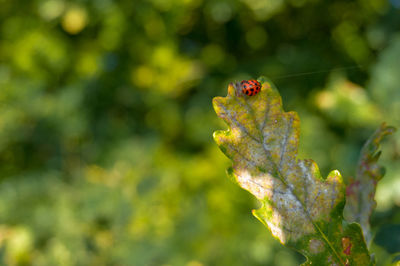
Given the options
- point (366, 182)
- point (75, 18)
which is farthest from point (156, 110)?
point (366, 182)

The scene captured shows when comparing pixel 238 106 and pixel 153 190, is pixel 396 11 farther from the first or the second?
pixel 238 106

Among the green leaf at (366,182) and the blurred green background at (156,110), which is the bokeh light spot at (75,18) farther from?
the green leaf at (366,182)

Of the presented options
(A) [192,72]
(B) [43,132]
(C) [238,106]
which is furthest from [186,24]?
(C) [238,106]

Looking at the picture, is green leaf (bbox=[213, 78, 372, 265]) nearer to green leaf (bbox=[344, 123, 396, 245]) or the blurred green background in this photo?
green leaf (bbox=[344, 123, 396, 245])

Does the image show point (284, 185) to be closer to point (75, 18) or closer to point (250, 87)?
point (250, 87)

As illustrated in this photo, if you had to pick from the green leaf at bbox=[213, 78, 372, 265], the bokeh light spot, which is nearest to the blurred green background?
the bokeh light spot

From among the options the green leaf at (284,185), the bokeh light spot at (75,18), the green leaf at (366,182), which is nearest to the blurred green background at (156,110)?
the bokeh light spot at (75,18)
